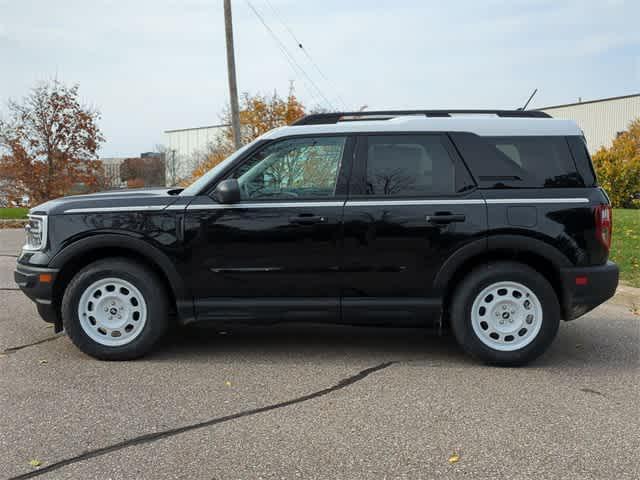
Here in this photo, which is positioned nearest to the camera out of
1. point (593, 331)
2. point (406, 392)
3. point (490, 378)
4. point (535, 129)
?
point (406, 392)

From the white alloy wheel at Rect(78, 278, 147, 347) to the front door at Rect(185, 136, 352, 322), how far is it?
20.8 inches

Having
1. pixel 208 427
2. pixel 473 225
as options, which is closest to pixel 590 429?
pixel 473 225

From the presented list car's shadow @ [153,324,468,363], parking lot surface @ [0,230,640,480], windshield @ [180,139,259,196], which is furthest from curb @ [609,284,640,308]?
windshield @ [180,139,259,196]

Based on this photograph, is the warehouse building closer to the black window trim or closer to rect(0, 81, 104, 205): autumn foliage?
rect(0, 81, 104, 205): autumn foliage

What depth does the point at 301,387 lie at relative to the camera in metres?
4.33

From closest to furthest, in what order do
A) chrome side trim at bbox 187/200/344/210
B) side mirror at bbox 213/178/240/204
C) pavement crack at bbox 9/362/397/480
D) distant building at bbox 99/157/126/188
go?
pavement crack at bbox 9/362/397/480 → side mirror at bbox 213/178/240/204 → chrome side trim at bbox 187/200/344/210 → distant building at bbox 99/157/126/188

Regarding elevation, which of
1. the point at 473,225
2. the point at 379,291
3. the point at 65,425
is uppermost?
the point at 473,225

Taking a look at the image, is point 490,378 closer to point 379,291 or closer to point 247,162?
point 379,291

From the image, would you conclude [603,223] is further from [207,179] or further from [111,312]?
[111,312]

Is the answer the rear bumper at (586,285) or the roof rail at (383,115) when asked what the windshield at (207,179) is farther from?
the rear bumper at (586,285)

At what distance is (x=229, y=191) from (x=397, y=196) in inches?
52.5

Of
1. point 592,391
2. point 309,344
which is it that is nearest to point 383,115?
point 309,344

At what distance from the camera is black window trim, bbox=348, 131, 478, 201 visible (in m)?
4.84

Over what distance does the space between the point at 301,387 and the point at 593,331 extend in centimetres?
339
